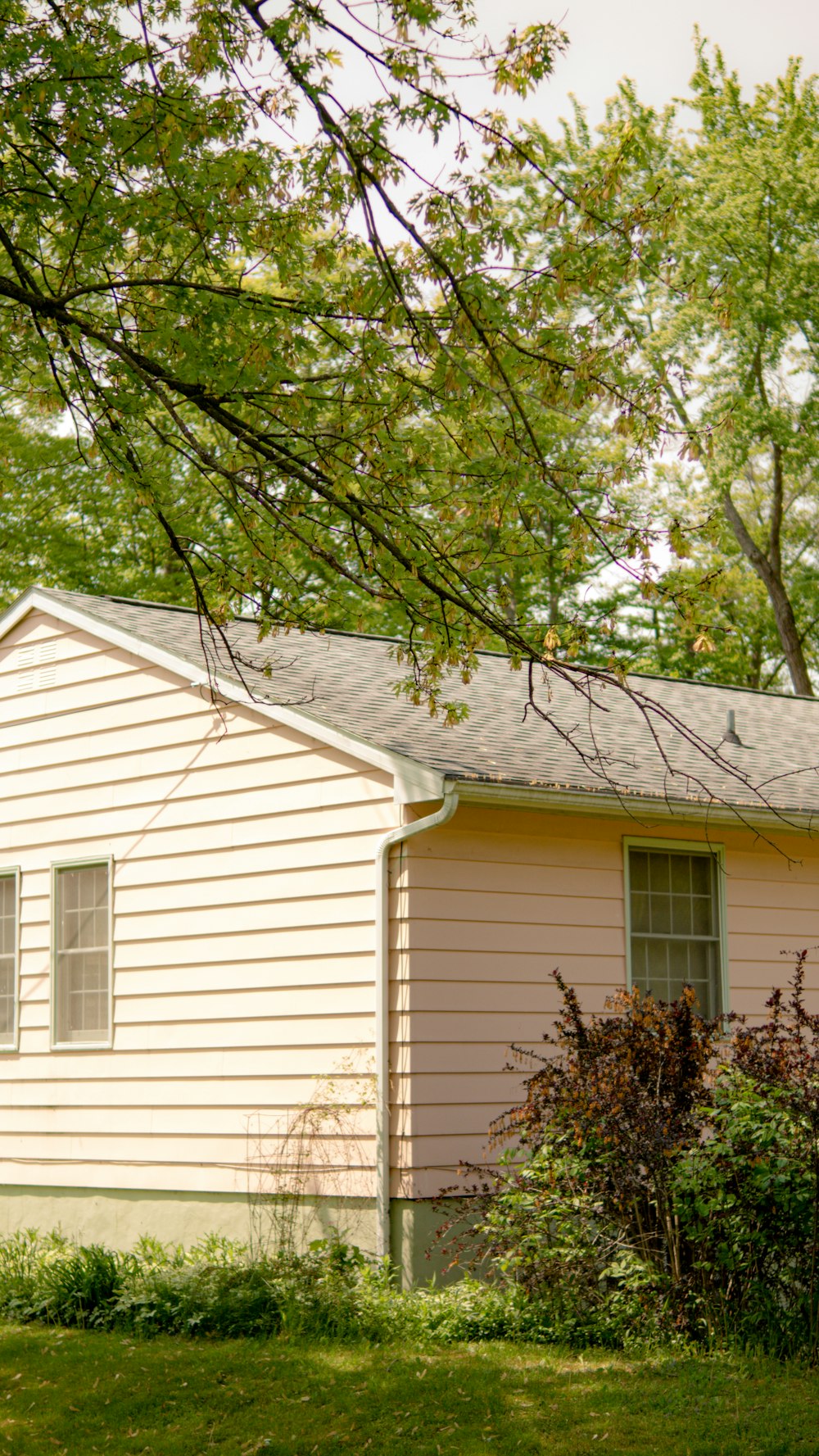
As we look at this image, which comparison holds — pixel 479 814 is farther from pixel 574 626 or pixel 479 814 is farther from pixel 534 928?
pixel 574 626

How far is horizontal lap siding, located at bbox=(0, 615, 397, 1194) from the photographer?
10.6 metres

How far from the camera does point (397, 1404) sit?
7.41 meters

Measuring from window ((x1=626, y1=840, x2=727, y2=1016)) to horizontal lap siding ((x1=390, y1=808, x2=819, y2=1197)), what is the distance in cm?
18

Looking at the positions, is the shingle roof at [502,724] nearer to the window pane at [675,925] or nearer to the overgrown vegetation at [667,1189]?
the window pane at [675,925]

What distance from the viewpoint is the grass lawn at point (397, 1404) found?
6773mm

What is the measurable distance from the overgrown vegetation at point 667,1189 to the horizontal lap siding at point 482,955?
0.96 metres

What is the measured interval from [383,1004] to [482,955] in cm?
83

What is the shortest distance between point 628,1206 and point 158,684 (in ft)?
19.2

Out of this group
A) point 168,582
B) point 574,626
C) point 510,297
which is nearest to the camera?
point 510,297

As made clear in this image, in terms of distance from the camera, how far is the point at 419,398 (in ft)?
26.0

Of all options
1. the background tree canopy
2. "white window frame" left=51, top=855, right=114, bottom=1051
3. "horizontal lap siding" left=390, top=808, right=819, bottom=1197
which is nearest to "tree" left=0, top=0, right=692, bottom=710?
the background tree canopy

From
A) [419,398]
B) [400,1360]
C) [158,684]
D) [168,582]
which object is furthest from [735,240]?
[400,1360]

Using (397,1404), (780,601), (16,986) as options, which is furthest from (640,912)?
(780,601)

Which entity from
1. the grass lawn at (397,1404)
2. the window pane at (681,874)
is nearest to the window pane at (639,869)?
the window pane at (681,874)
